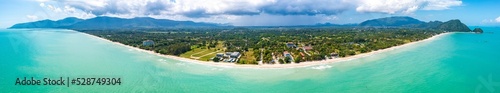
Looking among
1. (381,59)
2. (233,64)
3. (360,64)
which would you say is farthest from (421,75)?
(233,64)

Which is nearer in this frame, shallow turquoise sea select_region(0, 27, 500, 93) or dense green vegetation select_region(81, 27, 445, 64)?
shallow turquoise sea select_region(0, 27, 500, 93)

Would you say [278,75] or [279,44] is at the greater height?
[279,44]

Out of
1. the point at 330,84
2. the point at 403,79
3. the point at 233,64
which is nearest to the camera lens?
the point at 330,84

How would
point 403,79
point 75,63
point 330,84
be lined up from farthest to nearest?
point 75,63
point 403,79
point 330,84

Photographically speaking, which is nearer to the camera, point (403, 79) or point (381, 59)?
point (403, 79)

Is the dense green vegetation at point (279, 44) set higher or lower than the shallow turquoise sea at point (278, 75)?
higher

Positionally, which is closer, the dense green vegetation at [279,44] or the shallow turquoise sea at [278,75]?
the shallow turquoise sea at [278,75]

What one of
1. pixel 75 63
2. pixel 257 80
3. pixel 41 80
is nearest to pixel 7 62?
pixel 75 63

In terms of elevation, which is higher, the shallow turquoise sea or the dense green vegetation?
the dense green vegetation

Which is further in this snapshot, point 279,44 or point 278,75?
point 279,44

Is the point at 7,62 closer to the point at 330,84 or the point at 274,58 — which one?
the point at 274,58
